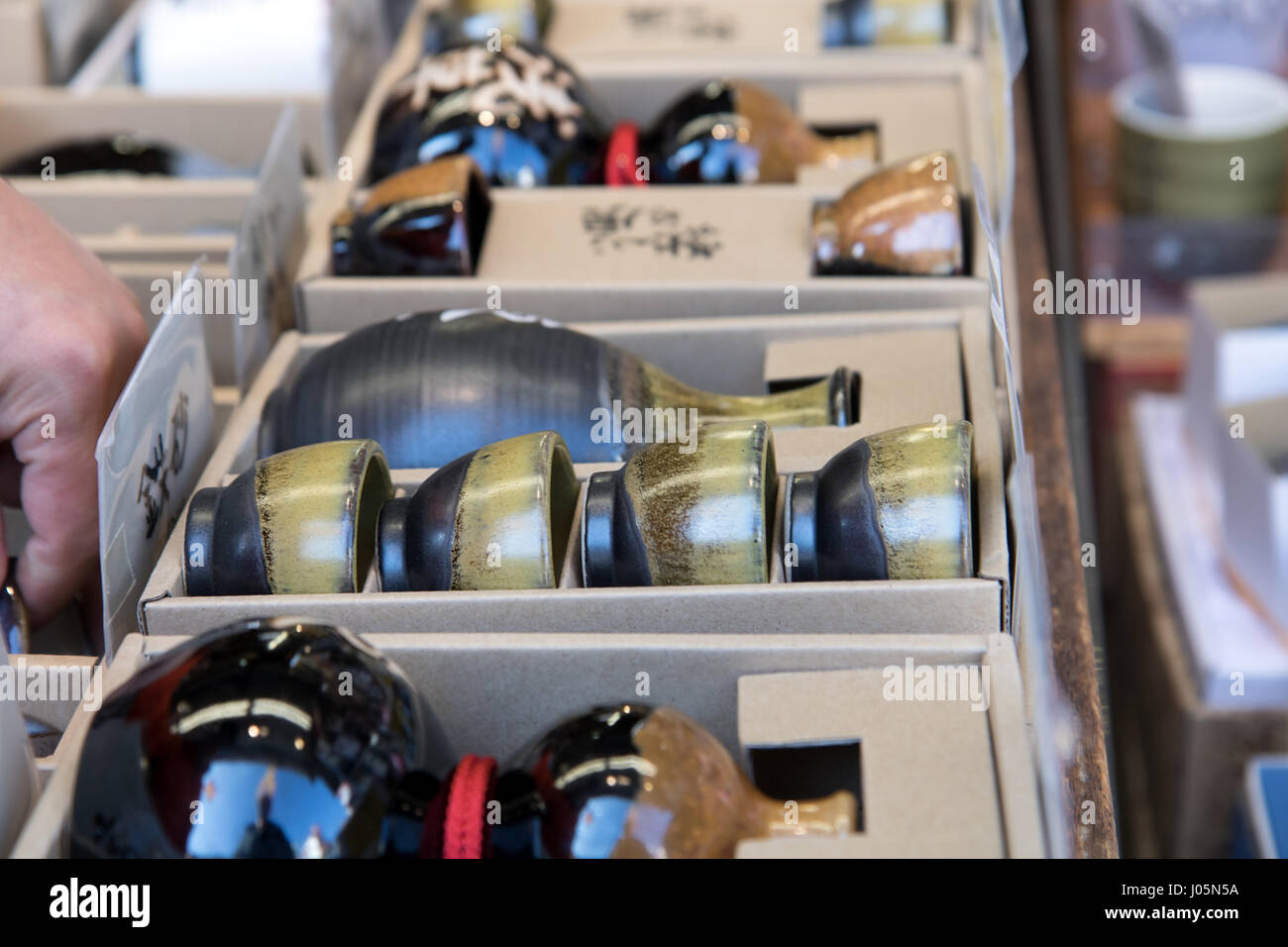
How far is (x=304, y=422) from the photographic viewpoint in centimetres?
81

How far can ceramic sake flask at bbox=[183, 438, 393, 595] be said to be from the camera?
27.4 inches

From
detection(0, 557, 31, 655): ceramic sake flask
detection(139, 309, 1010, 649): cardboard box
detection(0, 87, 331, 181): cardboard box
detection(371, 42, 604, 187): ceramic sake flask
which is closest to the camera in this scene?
detection(139, 309, 1010, 649): cardboard box

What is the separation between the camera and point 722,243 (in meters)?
1.02

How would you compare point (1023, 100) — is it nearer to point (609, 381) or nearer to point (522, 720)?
point (609, 381)

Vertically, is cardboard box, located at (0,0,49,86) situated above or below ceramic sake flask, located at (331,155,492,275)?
above

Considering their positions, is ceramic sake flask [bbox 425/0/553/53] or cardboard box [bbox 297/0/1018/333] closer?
cardboard box [bbox 297/0/1018/333]

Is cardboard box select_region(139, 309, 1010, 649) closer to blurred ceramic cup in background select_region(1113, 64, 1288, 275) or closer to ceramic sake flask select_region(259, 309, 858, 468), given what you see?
ceramic sake flask select_region(259, 309, 858, 468)

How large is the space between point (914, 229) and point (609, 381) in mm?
268

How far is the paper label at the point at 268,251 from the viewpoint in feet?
3.04

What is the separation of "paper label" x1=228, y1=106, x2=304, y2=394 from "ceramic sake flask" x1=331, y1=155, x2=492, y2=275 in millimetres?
46

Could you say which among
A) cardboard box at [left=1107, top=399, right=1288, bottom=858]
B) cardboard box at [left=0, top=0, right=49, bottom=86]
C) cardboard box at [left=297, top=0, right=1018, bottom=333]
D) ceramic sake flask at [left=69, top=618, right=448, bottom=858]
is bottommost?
cardboard box at [left=1107, top=399, right=1288, bottom=858]

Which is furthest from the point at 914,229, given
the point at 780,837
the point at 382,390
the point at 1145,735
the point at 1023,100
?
the point at 1145,735

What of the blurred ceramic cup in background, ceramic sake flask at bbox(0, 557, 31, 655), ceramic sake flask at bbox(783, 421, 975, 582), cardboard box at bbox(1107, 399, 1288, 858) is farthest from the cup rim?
ceramic sake flask at bbox(0, 557, 31, 655)

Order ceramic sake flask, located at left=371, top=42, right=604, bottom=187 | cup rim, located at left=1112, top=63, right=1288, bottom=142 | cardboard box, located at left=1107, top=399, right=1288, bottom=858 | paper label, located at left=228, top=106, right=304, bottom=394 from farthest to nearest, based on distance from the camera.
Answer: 1. cup rim, located at left=1112, top=63, right=1288, bottom=142
2. cardboard box, located at left=1107, top=399, right=1288, bottom=858
3. ceramic sake flask, located at left=371, top=42, right=604, bottom=187
4. paper label, located at left=228, top=106, right=304, bottom=394
